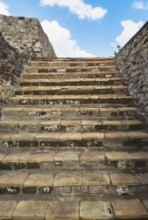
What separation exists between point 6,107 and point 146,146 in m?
2.54

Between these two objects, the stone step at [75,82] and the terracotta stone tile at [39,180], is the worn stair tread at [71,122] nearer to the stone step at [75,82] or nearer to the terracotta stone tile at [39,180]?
the terracotta stone tile at [39,180]

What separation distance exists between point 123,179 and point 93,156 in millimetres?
499

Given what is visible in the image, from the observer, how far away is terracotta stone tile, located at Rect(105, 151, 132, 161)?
264 centimetres

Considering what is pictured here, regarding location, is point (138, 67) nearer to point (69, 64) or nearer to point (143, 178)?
point (143, 178)

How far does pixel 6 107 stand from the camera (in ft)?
13.0

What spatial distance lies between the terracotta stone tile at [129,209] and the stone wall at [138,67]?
161cm

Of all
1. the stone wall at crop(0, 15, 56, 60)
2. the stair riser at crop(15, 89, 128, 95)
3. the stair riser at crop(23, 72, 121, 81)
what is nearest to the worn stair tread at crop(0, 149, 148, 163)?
the stair riser at crop(15, 89, 128, 95)

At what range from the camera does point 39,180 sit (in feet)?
7.77

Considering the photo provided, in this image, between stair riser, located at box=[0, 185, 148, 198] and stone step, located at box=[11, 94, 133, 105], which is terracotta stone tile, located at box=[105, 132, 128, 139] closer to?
stair riser, located at box=[0, 185, 148, 198]

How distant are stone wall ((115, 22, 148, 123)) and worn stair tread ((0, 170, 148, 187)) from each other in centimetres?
130

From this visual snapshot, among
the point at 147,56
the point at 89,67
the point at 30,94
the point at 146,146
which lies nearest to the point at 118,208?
the point at 146,146

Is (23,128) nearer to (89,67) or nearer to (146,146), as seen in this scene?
(146,146)

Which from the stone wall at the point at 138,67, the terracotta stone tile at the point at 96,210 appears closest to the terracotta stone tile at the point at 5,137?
the terracotta stone tile at the point at 96,210

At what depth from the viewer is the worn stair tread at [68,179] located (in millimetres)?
2293
